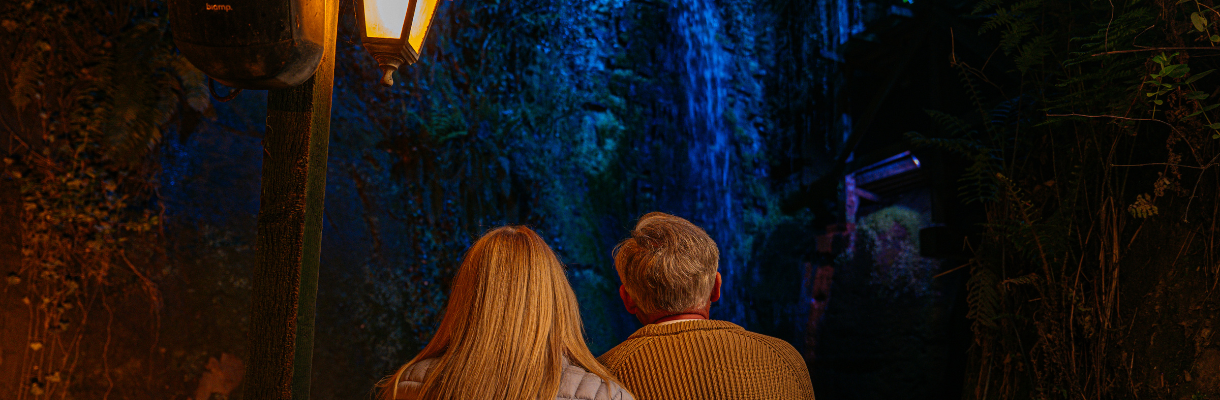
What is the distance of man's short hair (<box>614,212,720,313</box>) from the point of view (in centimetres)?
184

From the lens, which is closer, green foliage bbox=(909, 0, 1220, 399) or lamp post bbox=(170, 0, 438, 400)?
lamp post bbox=(170, 0, 438, 400)

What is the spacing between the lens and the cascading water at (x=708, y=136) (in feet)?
24.5

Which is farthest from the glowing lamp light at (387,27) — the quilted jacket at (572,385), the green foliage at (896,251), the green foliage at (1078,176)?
the green foliage at (896,251)

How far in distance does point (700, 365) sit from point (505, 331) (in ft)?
2.00

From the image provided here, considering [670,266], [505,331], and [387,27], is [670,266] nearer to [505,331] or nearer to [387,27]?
[505,331]

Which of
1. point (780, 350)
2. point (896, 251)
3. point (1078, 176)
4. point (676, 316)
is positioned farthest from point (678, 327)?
point (896, 251)

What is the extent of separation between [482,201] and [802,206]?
3.97 meters

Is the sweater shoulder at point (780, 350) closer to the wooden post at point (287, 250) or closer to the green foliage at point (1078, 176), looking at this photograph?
the wooden post at point (287, 250)

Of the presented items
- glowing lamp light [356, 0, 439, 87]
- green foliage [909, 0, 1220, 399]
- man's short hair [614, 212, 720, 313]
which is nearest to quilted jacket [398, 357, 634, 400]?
man's short hair [614, 212, 720, 313]

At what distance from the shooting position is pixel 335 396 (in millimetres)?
4625

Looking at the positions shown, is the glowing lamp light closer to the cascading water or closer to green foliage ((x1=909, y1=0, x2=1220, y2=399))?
green foliage ((x1=909, y1=0, x2=1220, y2=399))

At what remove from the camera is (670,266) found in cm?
183

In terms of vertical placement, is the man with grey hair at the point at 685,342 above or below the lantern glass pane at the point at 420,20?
below

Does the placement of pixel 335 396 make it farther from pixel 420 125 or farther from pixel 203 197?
pixel 420 125
